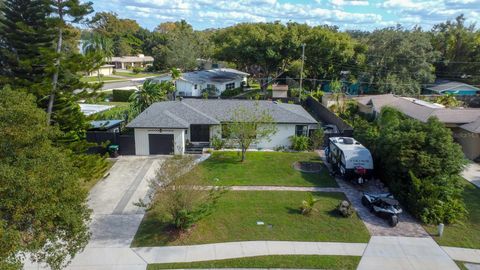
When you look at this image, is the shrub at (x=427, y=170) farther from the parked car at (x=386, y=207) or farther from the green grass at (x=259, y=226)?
the green grass at (x=259, y=226)

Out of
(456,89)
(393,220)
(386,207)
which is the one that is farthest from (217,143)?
(456,89)

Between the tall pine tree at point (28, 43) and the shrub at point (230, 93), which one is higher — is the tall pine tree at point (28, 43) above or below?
above

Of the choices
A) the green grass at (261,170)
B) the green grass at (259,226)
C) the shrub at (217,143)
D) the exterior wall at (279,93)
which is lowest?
the green grass at (259,226)

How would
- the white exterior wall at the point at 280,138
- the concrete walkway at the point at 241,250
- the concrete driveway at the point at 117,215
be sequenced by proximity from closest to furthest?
the concrete driveway at the point at 117,215, the concrete walkway at the point at 241,250, the white exterior wall at the point at 280,138

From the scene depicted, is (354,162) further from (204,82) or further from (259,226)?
(204,82)

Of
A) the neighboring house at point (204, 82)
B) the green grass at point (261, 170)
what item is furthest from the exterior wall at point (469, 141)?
the neighboring house at point (204, 82)
